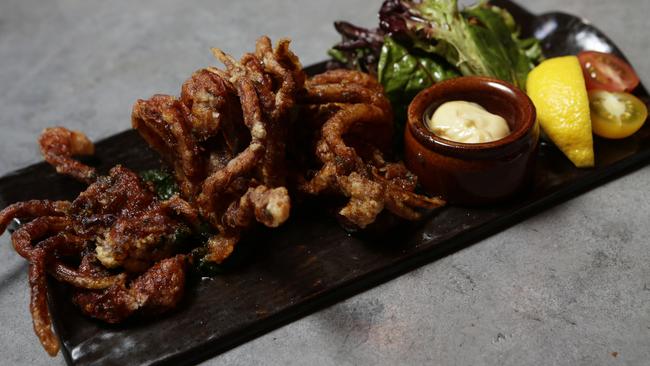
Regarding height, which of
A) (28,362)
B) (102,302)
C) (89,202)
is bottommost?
(28,362)

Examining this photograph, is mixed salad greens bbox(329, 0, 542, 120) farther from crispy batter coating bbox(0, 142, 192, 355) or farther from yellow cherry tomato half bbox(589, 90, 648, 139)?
crispy batter coating bbox(0, 142, 192, 355)

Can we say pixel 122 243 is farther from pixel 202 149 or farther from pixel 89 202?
pixel 202 149

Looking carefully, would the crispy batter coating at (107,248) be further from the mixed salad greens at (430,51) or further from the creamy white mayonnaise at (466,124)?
the mixed salad greens at (430,51)

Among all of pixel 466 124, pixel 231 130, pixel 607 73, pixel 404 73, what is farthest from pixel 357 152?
pixel 607 73

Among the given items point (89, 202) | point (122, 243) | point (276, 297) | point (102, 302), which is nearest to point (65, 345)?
point (102, 302)

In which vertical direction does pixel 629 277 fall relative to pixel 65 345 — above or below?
below

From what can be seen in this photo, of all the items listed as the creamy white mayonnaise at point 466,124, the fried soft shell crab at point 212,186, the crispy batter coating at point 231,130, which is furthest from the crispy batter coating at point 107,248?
the creamy white mayonnaise at point 466,124
